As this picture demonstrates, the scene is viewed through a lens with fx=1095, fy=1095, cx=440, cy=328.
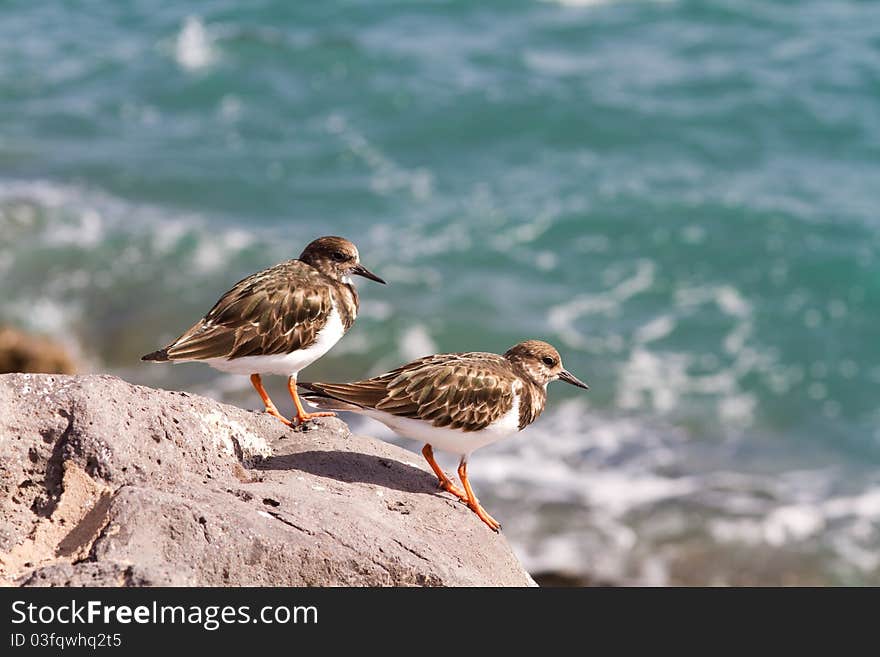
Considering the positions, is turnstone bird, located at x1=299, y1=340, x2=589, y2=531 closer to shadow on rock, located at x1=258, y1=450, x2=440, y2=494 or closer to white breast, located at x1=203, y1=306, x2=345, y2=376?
shadow on rock, located at x1=258, y1=450, x2=440, y2=494

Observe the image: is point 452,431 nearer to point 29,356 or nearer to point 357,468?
point 357,468

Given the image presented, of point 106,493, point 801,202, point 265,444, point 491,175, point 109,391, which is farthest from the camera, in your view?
point 491,175

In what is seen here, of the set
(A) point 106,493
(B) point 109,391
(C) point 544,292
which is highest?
(C) point 544,292

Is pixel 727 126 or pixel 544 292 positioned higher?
pixel 727 126

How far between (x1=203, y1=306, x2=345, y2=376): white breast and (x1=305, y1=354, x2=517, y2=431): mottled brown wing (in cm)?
85

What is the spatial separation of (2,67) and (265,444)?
30.3 m

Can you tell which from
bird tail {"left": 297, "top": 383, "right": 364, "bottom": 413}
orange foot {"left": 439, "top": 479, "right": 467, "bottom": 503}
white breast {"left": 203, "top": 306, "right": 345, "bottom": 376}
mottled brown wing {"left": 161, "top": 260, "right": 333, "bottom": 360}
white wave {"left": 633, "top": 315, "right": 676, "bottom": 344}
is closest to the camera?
bird tail {"left": 297, "top": 383, "right": 364, "bottom": 413}

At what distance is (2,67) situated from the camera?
1350 inches

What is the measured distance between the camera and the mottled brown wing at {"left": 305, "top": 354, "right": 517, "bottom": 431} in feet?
26.9

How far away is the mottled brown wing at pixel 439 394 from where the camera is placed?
26.9ft

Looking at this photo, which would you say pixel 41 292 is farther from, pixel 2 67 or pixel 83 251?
pixel 2 67

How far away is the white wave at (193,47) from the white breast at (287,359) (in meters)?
26.3

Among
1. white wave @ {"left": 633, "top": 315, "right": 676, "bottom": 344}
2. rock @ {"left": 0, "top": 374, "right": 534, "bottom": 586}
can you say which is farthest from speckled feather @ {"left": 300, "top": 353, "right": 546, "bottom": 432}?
white wave @ {"left": 633, "top": 315, "right": 676, "bottom": 344}
